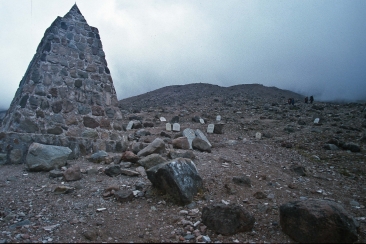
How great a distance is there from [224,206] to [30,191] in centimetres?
284

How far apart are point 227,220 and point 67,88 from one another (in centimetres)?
483

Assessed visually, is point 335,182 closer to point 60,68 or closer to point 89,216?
point 89,216

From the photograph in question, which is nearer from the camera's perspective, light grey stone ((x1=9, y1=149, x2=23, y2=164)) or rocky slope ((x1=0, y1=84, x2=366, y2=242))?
rocky slope ((x1=0, y1=84, x2=366, y2=242))

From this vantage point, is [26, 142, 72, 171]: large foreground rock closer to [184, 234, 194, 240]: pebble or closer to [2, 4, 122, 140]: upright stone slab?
[2, 4, 122, 140]: upright stone slab

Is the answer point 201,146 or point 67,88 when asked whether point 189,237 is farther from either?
point 67,88

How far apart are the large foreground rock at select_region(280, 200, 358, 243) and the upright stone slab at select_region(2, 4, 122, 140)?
15.5 feet

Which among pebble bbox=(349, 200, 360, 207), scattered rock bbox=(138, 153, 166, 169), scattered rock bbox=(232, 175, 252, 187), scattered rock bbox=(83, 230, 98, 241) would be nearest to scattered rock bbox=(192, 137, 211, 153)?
scattered rock bbox=(138, 153, 166, 169)

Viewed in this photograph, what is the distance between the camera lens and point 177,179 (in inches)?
136

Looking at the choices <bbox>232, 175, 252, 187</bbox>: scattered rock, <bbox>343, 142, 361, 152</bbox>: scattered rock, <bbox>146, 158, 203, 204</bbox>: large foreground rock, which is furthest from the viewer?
→ <bbox>343, 142, 361, 152</bbox>: scattered rock

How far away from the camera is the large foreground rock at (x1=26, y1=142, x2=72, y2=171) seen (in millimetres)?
4441

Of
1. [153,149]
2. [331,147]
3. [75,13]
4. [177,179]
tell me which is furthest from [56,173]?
[331,147]

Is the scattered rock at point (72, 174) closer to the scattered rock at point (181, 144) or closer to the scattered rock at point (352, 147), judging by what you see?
the scattered rock at point (181, 144)

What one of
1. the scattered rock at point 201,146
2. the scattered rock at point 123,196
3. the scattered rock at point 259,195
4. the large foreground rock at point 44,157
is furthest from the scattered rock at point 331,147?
the large foreground rock at point 44,157

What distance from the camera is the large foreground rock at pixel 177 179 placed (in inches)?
135
